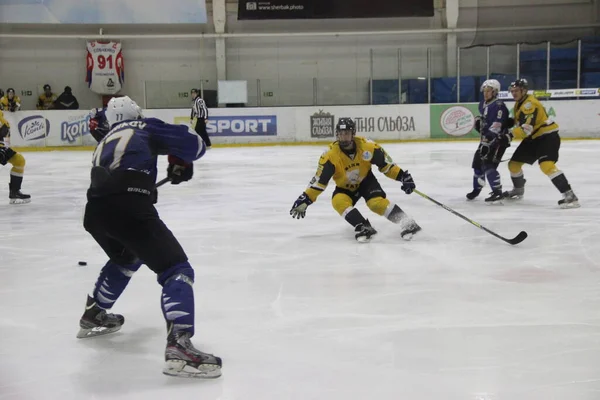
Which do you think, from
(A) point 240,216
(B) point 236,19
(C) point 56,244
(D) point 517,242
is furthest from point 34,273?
(B) point 236,19

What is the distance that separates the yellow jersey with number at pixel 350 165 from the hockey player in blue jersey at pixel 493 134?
6.26ft

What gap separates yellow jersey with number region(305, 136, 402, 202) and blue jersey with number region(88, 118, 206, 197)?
2.39 metres

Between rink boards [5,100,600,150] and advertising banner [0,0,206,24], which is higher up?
advertising banner [0,0,206,24]

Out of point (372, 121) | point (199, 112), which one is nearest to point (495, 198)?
point (199, 112)

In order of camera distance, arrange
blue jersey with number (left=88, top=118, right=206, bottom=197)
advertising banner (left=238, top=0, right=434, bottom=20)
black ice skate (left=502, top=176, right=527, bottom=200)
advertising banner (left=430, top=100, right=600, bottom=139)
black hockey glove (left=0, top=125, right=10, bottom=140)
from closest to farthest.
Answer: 1. blue jersey with number (left=88, top=118, right=206, bottom=197)
2. black ice skate (left=502, top=176, right=527, bottom=200)
3. black hockey glove (left=0, top=125, right=10, bottom=140)
4. advertising banner (left=430, top=100, right=600, bottom=139)
5. advertising banner (left=238, top=0, right=434, bottom=20)

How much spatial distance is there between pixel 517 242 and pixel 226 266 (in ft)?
6.32

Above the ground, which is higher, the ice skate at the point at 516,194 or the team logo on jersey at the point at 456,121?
the team logo on jersey at the point at 456,121

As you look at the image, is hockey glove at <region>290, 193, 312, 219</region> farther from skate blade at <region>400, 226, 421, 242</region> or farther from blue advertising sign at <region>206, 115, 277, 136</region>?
blue advertising sign at <region>206, 115, 277, 136</region>

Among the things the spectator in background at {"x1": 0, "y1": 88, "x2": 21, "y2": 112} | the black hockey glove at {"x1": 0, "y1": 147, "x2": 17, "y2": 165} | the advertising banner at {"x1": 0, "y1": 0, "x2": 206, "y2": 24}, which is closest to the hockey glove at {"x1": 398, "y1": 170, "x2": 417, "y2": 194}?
the black hockey glove at {"x1": 0, "y1": 147, "x2": 17, "y2": 165}

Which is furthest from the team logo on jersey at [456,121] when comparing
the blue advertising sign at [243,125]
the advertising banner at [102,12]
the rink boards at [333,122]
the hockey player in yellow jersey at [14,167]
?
the hockey player in yellow jersey at [14,167]

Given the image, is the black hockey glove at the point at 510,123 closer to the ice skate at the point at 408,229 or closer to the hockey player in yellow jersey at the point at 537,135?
the hockey player in yellow jersey at the point at 537,135

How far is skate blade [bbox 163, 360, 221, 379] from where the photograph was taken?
2.44m

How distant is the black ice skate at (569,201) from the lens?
6277mm

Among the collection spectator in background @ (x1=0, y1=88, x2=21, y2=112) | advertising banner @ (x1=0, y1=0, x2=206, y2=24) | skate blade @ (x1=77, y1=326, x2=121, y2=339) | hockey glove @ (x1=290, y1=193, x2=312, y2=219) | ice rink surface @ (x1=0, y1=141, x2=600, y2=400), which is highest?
advertising banner @ (x1=0, y1=0, x2=206, y2=24)
